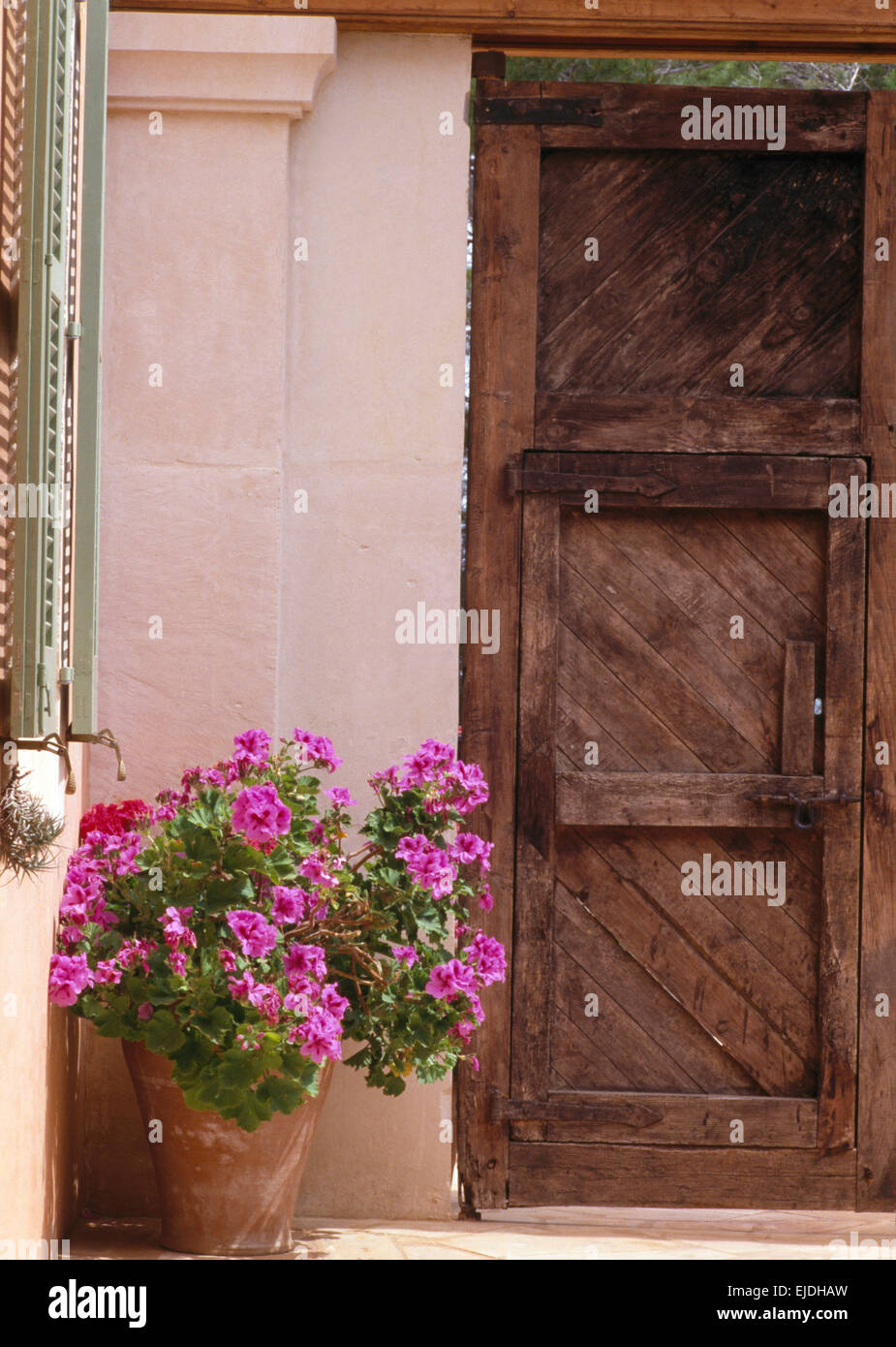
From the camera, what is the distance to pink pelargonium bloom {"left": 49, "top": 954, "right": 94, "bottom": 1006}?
334 cm

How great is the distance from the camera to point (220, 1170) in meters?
3.49

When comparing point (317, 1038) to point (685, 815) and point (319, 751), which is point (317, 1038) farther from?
point (685, 815)

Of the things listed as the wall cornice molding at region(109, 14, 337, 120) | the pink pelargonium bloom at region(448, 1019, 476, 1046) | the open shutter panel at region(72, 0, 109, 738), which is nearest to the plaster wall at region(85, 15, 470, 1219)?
the wall cornice molding at region(109, 14, 337, 120)

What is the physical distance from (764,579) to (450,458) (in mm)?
1012

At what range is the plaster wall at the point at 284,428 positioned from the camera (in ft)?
13.4

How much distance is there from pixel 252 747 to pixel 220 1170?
1.05 m

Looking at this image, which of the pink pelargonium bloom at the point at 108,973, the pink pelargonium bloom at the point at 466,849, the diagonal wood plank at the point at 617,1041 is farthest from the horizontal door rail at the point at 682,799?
the pink pelargonium bloom at the point at 108,973

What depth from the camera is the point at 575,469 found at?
420cm

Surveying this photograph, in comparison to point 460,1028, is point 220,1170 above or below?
below

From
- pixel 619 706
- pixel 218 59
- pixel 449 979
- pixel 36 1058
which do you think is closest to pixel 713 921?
pixel 619 706

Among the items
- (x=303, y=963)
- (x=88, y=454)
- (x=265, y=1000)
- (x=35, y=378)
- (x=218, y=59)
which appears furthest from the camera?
(x=218, y=59)

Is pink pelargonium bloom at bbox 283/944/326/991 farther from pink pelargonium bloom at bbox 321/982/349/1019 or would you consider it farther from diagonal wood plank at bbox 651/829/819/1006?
diagonal wood plank at bbox 651/829/819/1006
